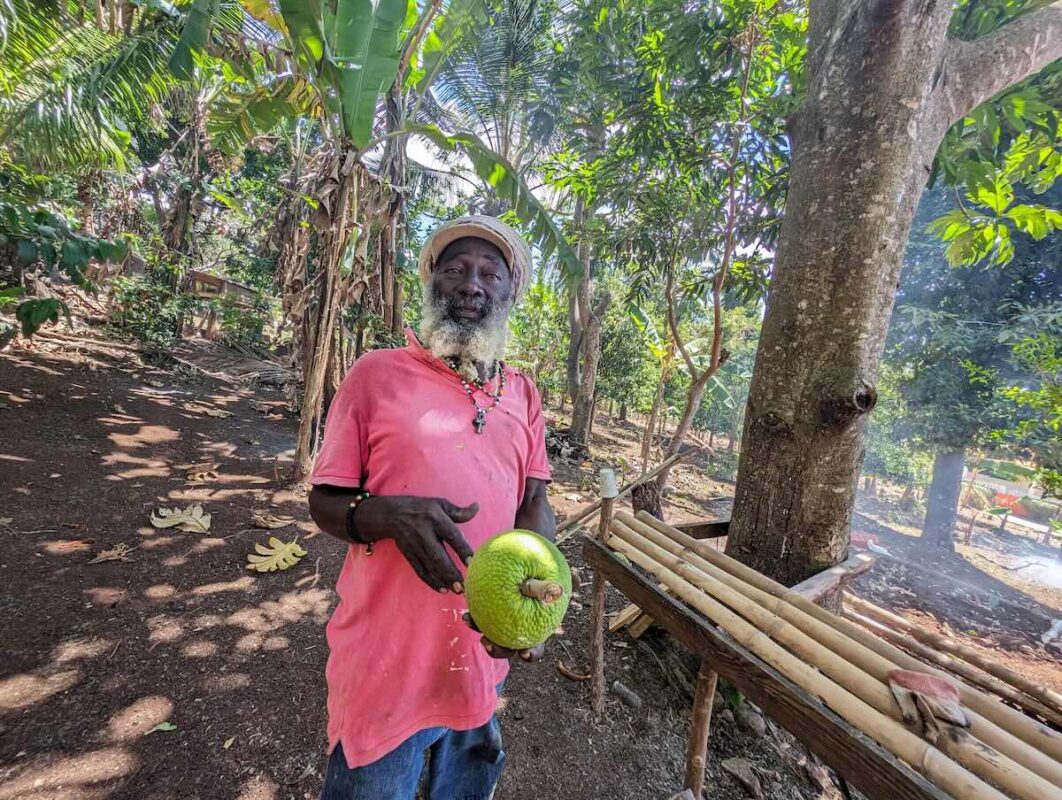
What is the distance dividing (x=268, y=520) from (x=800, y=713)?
399 cm

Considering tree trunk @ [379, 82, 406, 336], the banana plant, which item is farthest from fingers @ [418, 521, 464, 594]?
tree trunk @ [379, 82, 406, 336]

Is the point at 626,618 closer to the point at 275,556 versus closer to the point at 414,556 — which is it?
the point at 414,556

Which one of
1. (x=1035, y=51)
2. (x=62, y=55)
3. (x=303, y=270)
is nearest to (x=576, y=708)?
(x=1035, y=51)

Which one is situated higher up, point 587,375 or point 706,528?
point 587,375

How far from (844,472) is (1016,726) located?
1031mm

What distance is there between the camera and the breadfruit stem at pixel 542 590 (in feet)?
2.81

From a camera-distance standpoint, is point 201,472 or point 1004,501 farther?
point 1004,501

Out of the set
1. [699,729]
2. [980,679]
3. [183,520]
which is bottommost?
[183,520]

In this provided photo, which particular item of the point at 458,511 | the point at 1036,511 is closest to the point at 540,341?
the point at 458,511

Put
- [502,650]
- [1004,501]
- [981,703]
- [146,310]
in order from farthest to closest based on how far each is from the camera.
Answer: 1. [1004,501]
2. [146,310]
3. [981,703]
4. [502,650]

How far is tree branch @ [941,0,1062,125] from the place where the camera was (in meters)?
2.00

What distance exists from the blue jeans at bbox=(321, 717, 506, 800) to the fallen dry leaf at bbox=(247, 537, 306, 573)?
2.39 m

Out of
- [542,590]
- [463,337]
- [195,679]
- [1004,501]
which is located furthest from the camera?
[1004,501]

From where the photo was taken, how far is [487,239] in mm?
1568
